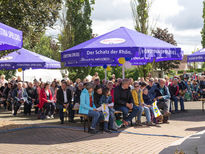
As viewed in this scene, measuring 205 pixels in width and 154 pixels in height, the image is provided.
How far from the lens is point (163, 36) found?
48281 millimetres

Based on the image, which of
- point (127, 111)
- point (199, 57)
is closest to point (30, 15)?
point (127, 111)

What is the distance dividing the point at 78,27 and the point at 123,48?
780 inches

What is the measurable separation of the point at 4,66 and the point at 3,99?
2.10 meters

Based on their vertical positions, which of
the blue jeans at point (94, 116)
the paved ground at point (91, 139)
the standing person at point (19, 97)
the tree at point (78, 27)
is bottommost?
the paved ground at point (91, 139)

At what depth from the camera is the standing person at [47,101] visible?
13.8 meters

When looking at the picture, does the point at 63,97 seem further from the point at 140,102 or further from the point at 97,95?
the point at 140,102

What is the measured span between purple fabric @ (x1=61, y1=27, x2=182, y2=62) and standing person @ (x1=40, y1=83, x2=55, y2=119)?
2506mm

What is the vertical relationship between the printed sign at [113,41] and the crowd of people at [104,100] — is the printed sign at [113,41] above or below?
above

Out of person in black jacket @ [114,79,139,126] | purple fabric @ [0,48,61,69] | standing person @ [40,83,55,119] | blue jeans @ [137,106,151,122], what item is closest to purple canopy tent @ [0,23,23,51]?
person in black jacket @ [114,79,139,126]

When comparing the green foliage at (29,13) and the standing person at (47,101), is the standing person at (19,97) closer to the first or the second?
the standing person at (47,101)

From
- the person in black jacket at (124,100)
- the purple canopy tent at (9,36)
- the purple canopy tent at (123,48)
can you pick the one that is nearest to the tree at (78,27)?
the purple canopy tent at (123,48)

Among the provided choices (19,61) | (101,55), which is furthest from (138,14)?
(101,55)

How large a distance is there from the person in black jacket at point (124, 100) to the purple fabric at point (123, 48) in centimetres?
110

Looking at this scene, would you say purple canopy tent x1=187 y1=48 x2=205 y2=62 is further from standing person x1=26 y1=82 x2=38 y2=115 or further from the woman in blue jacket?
standing person x1=26 y1=82 x2=38 y2=115
